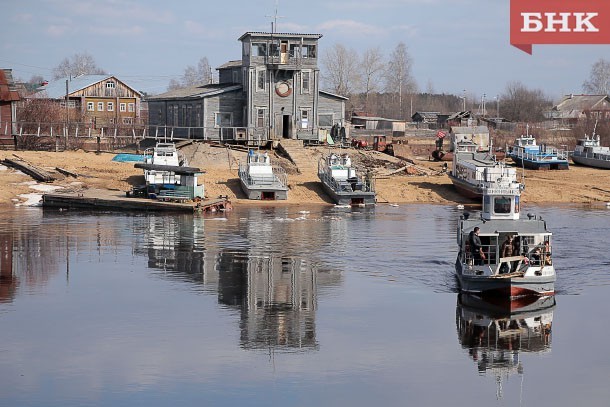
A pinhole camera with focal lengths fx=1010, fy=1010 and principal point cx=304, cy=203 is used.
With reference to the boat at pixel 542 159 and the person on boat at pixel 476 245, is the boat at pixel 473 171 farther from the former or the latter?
the person on boat at pixel 476 245

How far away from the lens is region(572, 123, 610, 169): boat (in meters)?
87.3

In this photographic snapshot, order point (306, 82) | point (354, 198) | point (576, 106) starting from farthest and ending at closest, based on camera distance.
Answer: point (576, 106) → point (306, 82) → point (354, 198)

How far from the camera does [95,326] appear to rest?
30734mm

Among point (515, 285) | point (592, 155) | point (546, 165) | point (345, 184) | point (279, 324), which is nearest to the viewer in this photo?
point (279, 324)

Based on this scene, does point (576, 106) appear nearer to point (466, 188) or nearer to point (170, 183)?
point (466, 188)

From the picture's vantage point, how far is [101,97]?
124 m

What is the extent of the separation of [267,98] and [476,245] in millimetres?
48382

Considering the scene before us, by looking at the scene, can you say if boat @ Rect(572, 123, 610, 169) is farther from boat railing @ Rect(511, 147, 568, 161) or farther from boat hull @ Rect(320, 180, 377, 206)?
boat hull @ Rect(320, 180, 377, 206)

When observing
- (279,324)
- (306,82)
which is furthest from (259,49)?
(279,324)

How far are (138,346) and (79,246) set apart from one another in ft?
60.4

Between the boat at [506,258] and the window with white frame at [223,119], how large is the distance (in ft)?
154

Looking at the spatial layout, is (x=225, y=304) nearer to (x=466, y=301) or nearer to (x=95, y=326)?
(x=95, y=326)

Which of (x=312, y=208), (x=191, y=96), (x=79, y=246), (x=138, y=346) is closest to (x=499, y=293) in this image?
(x=138, y=346)

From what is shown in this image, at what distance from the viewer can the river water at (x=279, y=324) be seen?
2500 cm
